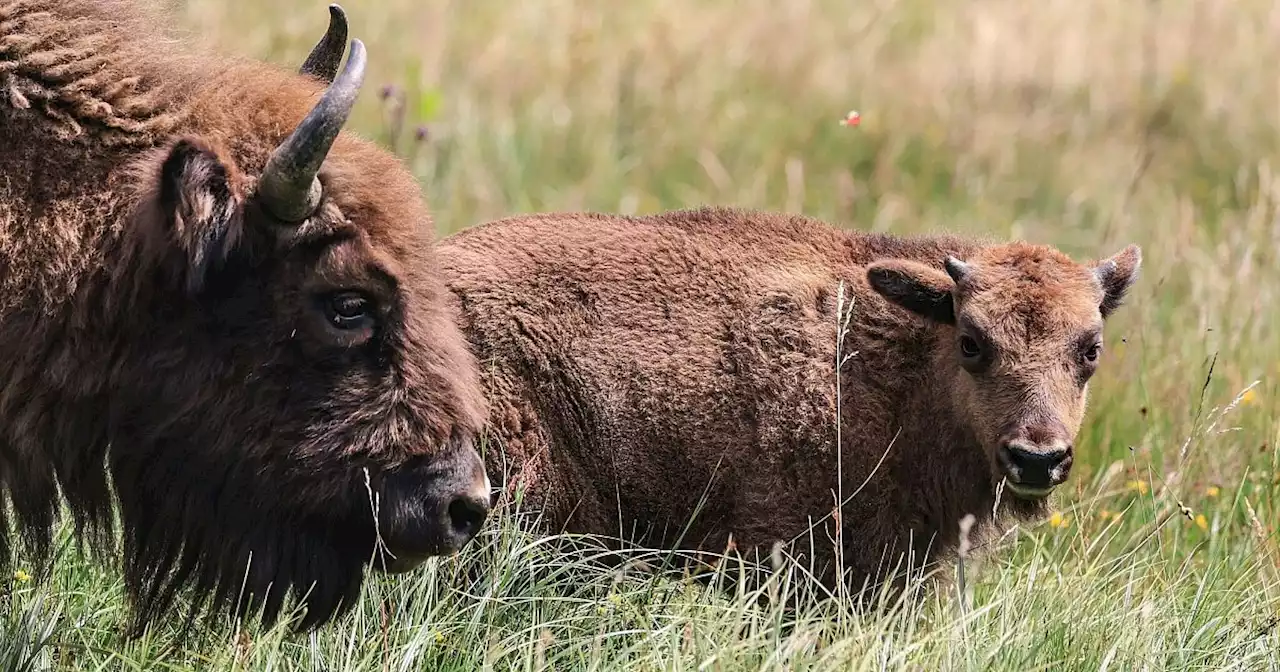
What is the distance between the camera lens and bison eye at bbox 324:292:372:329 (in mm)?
4258

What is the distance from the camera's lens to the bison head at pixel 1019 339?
5457mm

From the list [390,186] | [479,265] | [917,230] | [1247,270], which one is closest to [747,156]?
[917,230]

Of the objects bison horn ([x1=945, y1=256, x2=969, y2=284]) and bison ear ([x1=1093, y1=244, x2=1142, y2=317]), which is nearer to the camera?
bison horn ([x1=945, y1=256, x2=969, y2=284])

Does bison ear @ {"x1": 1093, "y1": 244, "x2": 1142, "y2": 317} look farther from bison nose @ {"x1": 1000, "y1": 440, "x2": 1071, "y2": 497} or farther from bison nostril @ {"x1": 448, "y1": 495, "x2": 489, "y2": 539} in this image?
bison nostril @ {"x1": 448, "y1": 495, "x2": 489, "y2": 539}

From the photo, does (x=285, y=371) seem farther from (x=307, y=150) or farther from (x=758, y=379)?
(x=758, y=379)

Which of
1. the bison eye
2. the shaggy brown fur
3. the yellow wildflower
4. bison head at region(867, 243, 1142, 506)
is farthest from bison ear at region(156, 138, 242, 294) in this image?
A: the yellow wildflower

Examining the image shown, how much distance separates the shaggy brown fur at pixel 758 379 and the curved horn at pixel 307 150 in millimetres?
1712

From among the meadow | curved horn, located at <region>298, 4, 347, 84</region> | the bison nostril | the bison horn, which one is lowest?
the meadow

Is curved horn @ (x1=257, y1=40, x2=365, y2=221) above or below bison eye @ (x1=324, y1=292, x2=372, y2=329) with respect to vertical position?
above

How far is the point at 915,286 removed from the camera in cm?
590

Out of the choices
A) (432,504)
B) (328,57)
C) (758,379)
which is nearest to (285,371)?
(432,504)

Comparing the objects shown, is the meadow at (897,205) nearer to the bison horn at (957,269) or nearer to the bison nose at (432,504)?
the bison nose at (432,504)

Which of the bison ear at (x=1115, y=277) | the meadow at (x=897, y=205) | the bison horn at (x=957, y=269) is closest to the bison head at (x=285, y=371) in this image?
the meadow at (x=897, y=205)

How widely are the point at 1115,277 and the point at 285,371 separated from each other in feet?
10.4
